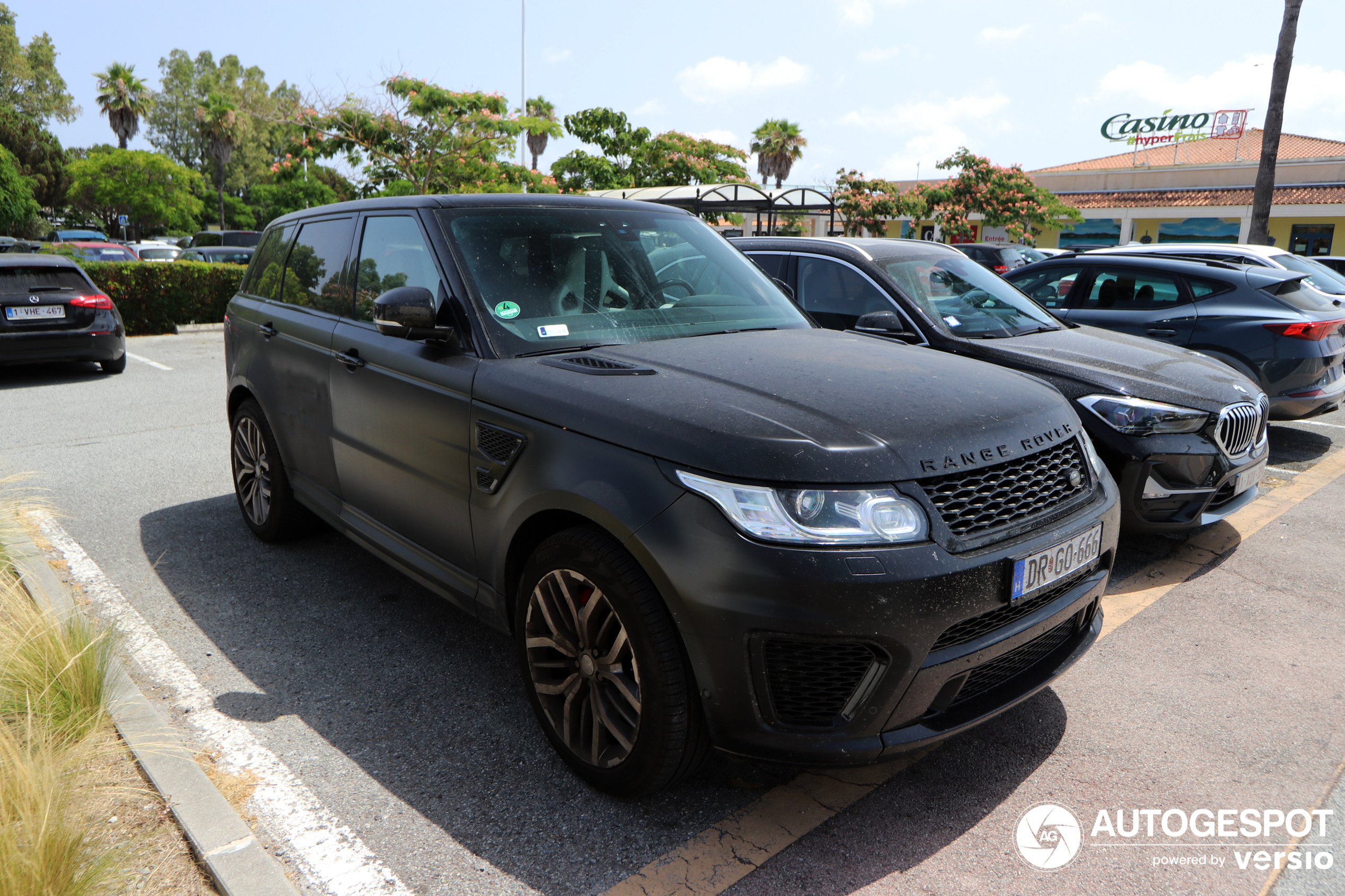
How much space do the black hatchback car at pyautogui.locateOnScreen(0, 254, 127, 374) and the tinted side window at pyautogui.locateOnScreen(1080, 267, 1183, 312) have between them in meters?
11.0

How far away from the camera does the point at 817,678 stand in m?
2.26

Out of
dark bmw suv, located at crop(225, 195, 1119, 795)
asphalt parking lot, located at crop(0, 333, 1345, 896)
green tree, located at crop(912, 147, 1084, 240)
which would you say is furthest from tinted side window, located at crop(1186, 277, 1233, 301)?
green tree, located at crop(912, 147, 1084, 240)

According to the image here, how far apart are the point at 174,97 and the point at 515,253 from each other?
79.5m

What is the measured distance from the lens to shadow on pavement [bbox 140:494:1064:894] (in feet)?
8.28

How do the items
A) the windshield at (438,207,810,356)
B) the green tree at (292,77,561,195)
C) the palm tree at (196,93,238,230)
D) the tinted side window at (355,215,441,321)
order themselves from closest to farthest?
the windshield at (438,207,810,356) < the tinted side window at (355,215,441,321) < the green tree at (292,77,561,195) < the palm tree at (196,93,238,230)

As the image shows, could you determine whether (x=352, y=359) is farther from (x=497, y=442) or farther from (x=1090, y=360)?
(x=1090, y=360)

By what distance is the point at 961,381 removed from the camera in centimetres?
285

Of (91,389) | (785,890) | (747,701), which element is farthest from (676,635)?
(91,389)

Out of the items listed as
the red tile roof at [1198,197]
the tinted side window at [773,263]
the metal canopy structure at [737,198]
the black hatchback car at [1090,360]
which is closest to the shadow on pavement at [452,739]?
the black hatchback car at [1090,360]

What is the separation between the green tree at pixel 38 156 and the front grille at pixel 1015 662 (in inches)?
2340

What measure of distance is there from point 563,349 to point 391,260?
3.48ft

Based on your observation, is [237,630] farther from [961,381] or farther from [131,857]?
[961,381]

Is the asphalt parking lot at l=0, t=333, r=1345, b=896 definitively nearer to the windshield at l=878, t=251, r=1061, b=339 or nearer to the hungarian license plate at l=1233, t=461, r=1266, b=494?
the hungarian license plate at l=1233, t=461, r=1266, b=494

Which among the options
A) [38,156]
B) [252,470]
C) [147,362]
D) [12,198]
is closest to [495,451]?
[252,470]
